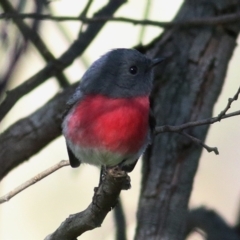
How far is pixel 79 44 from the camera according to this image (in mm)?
5301

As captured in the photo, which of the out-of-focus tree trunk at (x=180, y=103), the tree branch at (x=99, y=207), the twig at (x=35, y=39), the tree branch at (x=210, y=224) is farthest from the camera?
the tree branch at (x=210, y=224)

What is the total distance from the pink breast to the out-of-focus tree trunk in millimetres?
854

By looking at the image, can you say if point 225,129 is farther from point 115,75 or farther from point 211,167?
point 115,75

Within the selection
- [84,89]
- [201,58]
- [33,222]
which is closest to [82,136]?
[84,89]

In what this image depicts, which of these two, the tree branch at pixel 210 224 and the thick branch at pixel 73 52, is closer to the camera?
the thick branch at pixel 73 52

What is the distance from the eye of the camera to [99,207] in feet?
12.5

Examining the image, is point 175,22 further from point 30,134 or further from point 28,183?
point 28,183

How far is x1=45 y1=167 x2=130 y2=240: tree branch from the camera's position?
142 inches

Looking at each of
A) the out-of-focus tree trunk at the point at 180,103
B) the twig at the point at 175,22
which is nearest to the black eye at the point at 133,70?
the twig at the point at 175,22

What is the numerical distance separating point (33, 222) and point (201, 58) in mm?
3090

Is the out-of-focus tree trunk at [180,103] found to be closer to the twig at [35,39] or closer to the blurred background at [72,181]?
the twig at [35,39]

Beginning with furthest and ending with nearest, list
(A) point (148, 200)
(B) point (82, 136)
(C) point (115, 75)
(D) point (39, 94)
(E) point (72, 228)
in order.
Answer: (D) point (39, 94) < (A) point (148, 200) < (C) point (115, 75) < (B) point (82, 136) < (E) point (72, 228)

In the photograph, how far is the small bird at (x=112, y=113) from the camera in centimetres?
441

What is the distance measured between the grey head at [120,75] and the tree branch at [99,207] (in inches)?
40.4
